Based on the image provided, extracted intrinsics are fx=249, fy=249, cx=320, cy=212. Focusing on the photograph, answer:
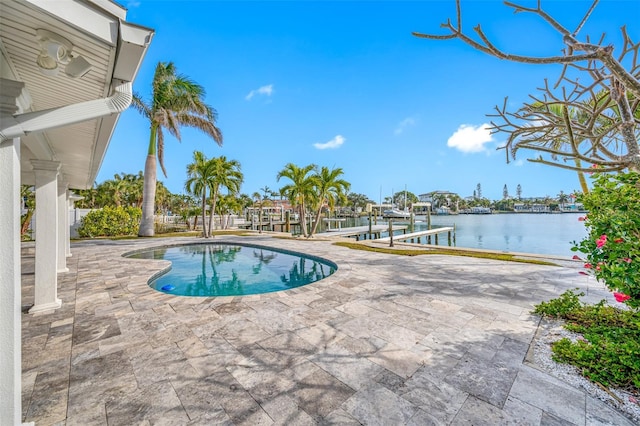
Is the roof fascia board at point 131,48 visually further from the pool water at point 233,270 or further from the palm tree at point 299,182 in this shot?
the palm tree at point 299,182

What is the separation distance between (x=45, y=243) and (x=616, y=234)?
722 cm

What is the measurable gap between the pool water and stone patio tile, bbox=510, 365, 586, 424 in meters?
4.87

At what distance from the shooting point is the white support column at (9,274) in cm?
152

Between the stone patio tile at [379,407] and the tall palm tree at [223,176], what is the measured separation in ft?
47.2

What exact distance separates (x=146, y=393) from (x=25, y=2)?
2.76 metres

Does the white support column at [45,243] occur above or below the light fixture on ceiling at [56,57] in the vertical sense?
below

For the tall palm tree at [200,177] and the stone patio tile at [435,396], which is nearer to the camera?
the stone patio tile at [435,396]

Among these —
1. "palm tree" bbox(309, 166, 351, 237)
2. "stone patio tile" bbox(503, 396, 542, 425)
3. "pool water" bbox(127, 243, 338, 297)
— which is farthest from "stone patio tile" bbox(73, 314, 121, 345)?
"palm tree" bbox(309, 166, 351, 237)

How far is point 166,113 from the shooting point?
14305 mm

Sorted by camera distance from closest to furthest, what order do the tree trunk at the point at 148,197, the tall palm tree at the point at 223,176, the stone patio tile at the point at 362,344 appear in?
the stone patio tile at the point at 362,344
the tall palm tree at the point at 223,176
the tree trunk at the point at 148,197

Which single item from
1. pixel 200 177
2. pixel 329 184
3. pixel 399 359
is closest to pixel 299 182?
pixel 329 184

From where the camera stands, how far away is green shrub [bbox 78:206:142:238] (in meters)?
14.4

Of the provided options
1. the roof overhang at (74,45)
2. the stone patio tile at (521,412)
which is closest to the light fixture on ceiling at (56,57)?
the roof overhang at (74,45)

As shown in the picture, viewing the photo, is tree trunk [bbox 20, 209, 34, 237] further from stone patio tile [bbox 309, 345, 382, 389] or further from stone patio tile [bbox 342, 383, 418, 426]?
stone patio tile [bbox 342, 383, 418, 426]
